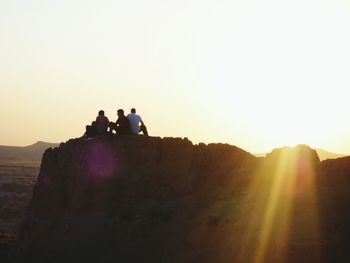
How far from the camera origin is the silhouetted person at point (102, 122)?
921 inches

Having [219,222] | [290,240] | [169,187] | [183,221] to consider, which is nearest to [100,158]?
[169,187]

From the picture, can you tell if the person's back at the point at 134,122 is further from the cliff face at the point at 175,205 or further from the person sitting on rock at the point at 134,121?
the cliff face at the point at 175,205

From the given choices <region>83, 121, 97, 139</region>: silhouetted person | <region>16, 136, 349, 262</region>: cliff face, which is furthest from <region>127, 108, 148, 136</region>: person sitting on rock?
<region>83, 121, 97, 139</region>: silhouetted person

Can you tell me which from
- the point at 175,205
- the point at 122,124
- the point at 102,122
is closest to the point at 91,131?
the point at 102,122

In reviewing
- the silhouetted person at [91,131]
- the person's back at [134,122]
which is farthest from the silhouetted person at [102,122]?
the person's back at [134,122]

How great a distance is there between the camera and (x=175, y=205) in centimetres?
2042

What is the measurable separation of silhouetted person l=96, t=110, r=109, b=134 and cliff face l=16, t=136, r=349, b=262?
761mm

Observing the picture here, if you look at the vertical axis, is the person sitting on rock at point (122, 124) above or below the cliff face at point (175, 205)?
above

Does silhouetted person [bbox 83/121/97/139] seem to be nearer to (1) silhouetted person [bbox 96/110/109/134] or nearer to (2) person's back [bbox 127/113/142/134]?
(1) silhouetted person [bbox 96/110/109/134]

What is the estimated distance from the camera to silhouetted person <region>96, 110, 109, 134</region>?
23.4 m

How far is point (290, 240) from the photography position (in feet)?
51.7

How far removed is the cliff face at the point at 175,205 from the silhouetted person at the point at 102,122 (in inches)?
30.0

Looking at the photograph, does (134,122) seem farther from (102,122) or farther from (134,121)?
(102,122)

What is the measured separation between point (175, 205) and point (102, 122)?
5000 millimetres
